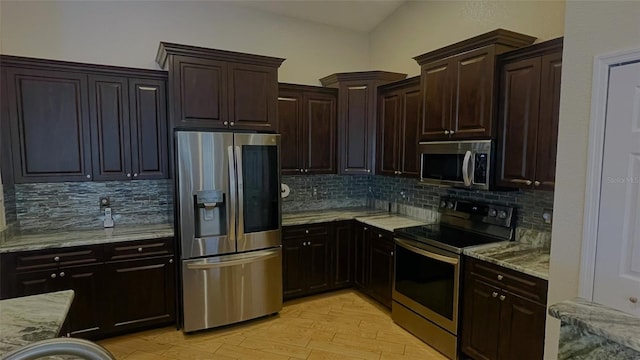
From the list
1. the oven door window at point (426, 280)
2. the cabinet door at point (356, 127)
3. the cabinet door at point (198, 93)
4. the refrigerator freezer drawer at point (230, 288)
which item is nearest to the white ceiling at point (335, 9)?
the cabinet door at point (356, 127)

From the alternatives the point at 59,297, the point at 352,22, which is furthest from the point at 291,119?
the point at 59,297

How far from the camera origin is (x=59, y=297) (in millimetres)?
1801

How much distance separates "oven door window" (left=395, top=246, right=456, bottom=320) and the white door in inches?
45.4

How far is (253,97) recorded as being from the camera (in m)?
3.33

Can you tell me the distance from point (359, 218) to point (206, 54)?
2.32 m

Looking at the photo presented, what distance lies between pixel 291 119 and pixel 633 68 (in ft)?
9.69

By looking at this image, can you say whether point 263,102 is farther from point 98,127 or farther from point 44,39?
point 44,39

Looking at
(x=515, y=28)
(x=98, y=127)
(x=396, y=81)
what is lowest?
(x=98, y=127)

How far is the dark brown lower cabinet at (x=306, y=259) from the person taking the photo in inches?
147

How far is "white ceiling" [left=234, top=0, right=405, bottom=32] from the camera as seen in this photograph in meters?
3.94

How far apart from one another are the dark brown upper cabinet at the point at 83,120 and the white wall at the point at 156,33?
42 centimetres

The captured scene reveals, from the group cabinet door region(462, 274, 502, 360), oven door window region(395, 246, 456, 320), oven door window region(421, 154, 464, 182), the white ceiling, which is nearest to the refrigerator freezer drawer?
oven door window region(395, 246, 456, 320)

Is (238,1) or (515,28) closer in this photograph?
(515,28)

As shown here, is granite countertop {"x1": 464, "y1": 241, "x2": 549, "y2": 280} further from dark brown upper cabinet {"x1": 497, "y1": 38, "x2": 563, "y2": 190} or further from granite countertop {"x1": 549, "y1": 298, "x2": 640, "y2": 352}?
granite countertop {"x1": 549, "y1": 298, "x2": 640, "y2": 352}
